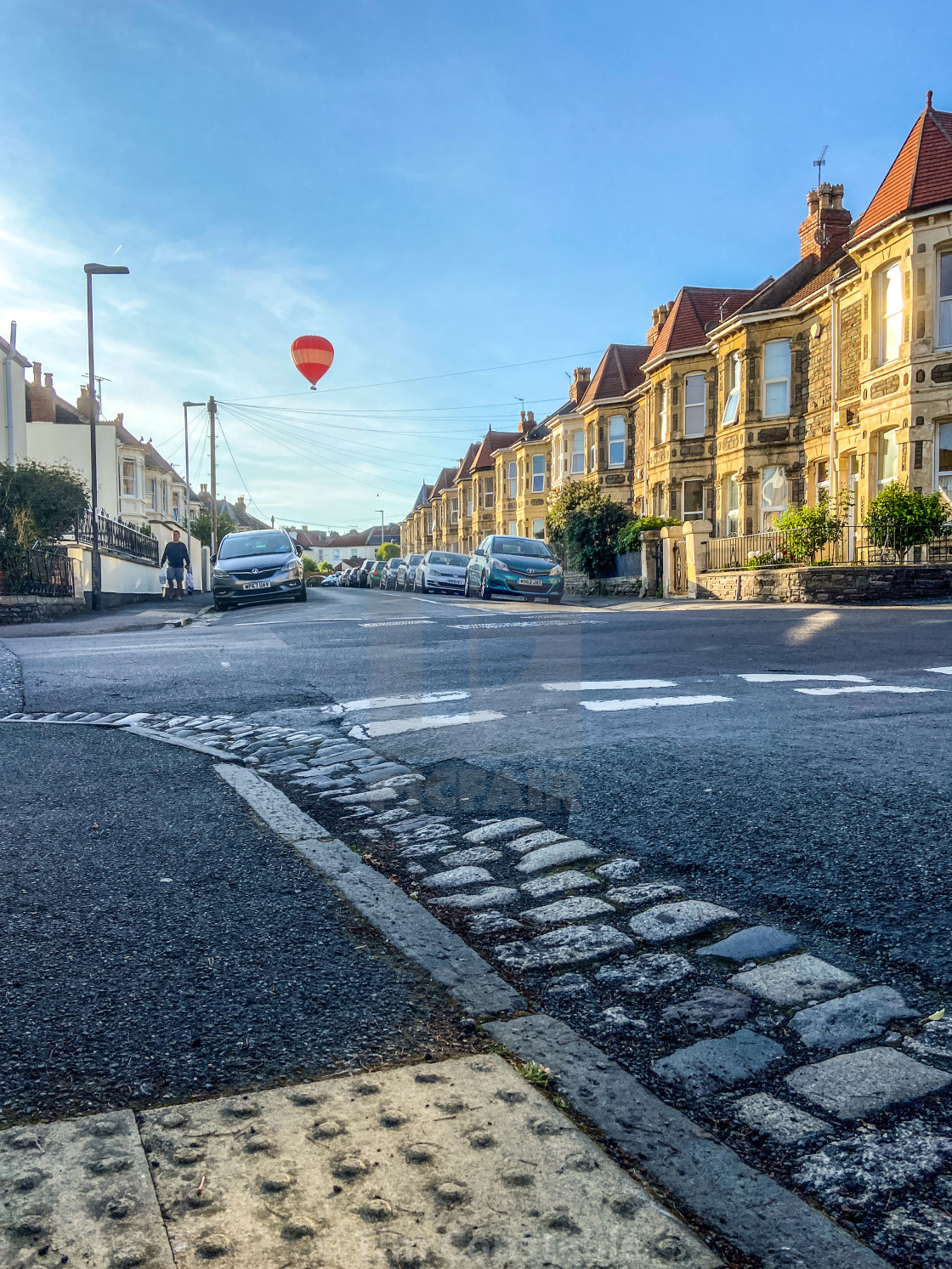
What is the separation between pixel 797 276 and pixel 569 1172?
32.1 m

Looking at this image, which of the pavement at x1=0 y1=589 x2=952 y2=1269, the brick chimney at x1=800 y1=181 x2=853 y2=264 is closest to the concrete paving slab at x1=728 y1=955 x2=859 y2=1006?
the pavement at x1=0 y1=589 x2=952 y2=1269

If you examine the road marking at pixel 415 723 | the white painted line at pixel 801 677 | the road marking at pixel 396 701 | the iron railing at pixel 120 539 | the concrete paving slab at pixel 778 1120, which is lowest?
the concrete paving slab at pixel 778 1120

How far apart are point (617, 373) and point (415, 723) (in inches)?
1577

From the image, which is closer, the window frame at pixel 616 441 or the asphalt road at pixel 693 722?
the asphalt road at pixel 693 722

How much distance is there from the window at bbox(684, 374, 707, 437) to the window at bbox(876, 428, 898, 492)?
10960 mm

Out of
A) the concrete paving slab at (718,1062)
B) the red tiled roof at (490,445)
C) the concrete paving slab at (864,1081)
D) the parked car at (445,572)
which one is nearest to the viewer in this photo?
the concrete paving slab at (864,1081)

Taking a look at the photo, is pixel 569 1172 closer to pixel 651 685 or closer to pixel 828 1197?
pixel 828 1197

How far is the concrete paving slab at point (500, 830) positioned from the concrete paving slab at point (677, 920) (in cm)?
97

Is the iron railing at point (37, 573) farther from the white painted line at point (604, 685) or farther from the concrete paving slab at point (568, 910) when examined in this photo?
the concrete paving slab at point (568, 910)

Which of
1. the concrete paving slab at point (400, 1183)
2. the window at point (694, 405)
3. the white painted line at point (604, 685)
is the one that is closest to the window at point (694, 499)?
the window at point (694, 405)

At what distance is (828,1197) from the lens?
172 cm

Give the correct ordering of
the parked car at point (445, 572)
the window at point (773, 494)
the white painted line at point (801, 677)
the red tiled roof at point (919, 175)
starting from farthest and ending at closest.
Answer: the parked car at point (445, 572)
the window at point (773, 494)
the red tiled roof at point (919, 175)
the white painted line at point (801, 677)

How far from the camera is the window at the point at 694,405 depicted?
3472 cm

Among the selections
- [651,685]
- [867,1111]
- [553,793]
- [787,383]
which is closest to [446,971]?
[867,1111]
